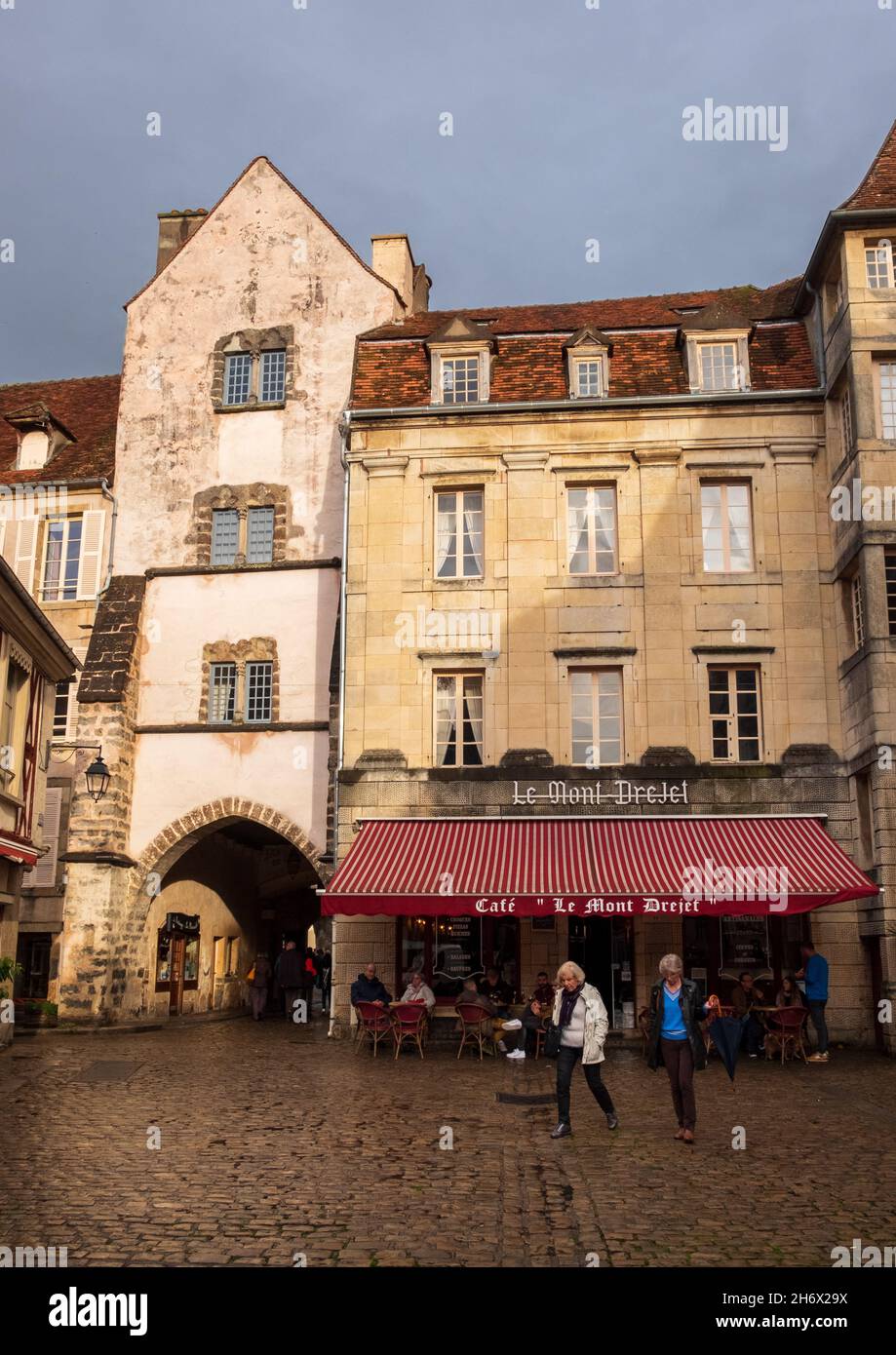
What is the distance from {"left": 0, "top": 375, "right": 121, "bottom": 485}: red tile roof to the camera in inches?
1076

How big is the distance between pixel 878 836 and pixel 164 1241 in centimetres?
1384

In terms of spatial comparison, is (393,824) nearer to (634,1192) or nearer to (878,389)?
(878,389)

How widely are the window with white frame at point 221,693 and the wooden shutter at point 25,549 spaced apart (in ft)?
15.5

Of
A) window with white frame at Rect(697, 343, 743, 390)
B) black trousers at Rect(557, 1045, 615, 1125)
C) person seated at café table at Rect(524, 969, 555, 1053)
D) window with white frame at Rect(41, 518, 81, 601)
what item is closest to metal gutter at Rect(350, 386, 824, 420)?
window with white frame at Rect(697, 343, 743, 390)

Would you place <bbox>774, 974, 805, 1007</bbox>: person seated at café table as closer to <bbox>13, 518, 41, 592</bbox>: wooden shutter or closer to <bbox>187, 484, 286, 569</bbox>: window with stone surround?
<bbox>187, 484, 286, 569</bbox>: window with stone surround

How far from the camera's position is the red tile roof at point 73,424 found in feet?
89.7

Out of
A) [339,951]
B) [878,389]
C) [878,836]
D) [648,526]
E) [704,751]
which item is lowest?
[339,951]

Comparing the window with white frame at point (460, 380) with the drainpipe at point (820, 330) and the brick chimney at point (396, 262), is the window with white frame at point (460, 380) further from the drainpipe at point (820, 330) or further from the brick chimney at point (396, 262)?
the drainpipe at point (820, 330)

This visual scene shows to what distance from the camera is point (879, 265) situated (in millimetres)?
20828

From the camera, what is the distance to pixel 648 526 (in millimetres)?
22000

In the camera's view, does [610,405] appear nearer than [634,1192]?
No

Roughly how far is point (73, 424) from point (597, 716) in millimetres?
15155

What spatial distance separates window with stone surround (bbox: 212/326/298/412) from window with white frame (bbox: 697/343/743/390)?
26.8ft
